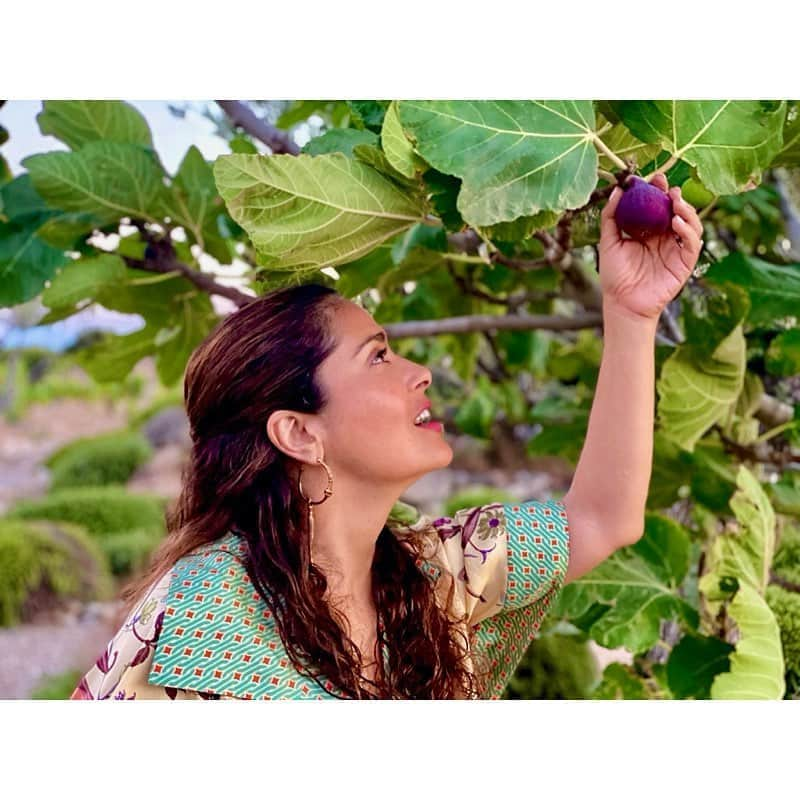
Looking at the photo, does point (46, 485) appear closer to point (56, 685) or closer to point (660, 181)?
point (56, 685)

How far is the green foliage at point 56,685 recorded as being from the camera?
374cm

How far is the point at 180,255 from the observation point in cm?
112

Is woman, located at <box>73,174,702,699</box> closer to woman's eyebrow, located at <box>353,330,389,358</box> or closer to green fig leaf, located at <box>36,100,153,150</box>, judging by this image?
woman's eyebrow, located at <box>353,330,389,358</box>

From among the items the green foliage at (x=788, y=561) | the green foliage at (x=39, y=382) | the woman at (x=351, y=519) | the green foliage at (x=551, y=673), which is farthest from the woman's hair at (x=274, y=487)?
the green foliage at (x=39, y=382)

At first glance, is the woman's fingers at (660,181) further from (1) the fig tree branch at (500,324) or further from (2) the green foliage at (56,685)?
(2) the green foliage at (56,685)

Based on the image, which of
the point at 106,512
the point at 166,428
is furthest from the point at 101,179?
the point at 166,428

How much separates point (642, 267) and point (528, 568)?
214 mm

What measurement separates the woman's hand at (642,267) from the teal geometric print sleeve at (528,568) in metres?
0.16


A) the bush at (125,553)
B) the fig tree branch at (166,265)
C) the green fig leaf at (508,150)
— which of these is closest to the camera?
the green fig leaf at (508,150)

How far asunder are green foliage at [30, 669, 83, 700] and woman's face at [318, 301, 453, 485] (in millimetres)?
3145

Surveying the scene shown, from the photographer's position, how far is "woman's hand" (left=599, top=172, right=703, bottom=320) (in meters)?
0.67

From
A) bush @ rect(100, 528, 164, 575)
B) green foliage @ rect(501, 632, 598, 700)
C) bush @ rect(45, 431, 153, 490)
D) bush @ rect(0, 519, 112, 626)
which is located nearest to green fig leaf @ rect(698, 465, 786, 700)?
green foliage @ rect(501, 632, 598, 700)

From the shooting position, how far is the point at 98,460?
583cm
